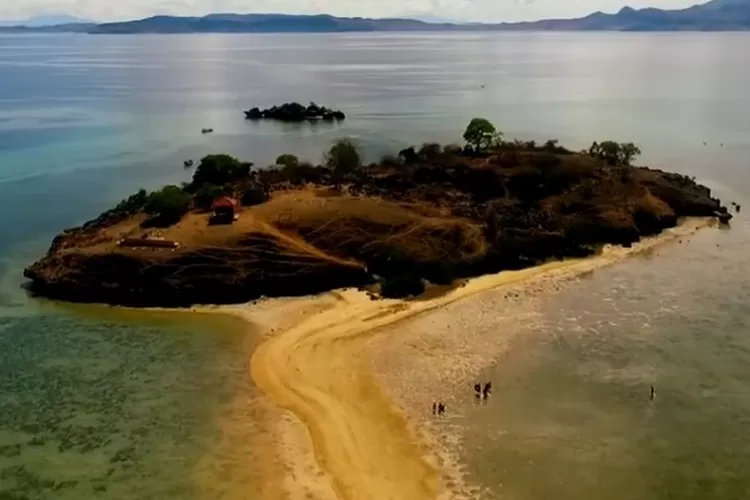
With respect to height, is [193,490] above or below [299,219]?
below

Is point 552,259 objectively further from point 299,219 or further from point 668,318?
point 299,219

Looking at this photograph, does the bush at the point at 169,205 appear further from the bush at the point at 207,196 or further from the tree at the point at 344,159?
the tree at the point at 344,159

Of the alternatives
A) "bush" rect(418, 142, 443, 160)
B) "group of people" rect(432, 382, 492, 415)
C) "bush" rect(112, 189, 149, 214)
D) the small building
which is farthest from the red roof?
"bush" rect(418, 142, 443, 160)

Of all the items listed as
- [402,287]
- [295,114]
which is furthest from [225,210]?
[295,114]

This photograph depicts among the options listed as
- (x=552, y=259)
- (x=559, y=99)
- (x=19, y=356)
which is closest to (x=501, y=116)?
(x=559, y=99)

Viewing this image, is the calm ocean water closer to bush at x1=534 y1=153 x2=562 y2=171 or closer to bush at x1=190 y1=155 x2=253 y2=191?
bush at x1=190 y1=155 x2=253 y2=191

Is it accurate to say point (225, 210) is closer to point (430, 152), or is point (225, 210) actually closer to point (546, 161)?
point (430, 152)
